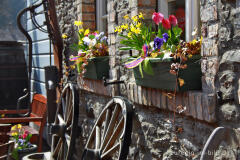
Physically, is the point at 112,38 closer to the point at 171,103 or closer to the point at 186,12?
the point at 186,12

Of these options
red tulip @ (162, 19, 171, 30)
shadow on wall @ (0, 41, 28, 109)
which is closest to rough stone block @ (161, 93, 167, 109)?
red tulip @ (162, 19, 171, 30)

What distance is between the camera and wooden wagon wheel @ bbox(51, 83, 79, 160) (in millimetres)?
3447

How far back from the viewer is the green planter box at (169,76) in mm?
2139

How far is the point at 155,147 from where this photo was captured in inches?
102

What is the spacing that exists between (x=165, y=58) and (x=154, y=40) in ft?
0.54

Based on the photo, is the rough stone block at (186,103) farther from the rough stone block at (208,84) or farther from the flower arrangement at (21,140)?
the flower arrangement at (21,140)

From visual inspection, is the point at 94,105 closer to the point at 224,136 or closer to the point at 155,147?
the point at 155,147

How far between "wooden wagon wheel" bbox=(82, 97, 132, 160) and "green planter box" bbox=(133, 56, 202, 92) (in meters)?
0.32

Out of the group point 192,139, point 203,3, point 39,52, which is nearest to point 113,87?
point 192,139

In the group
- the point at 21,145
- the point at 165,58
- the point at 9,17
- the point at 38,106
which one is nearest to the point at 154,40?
the point at 165,58

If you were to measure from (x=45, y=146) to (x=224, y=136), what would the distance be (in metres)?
4.43

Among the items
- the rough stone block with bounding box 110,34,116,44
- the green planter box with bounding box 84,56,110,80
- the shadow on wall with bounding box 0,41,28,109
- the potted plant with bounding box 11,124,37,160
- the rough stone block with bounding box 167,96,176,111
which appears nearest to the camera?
the rough stone block with bounding box 167,96,176,111

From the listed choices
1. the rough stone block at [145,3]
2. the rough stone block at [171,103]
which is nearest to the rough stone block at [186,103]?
the rough stone block at [171,103]

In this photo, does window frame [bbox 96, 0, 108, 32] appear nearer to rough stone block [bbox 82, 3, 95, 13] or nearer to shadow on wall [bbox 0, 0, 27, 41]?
rough stone block [bbox 82, 3, 95, 13]
